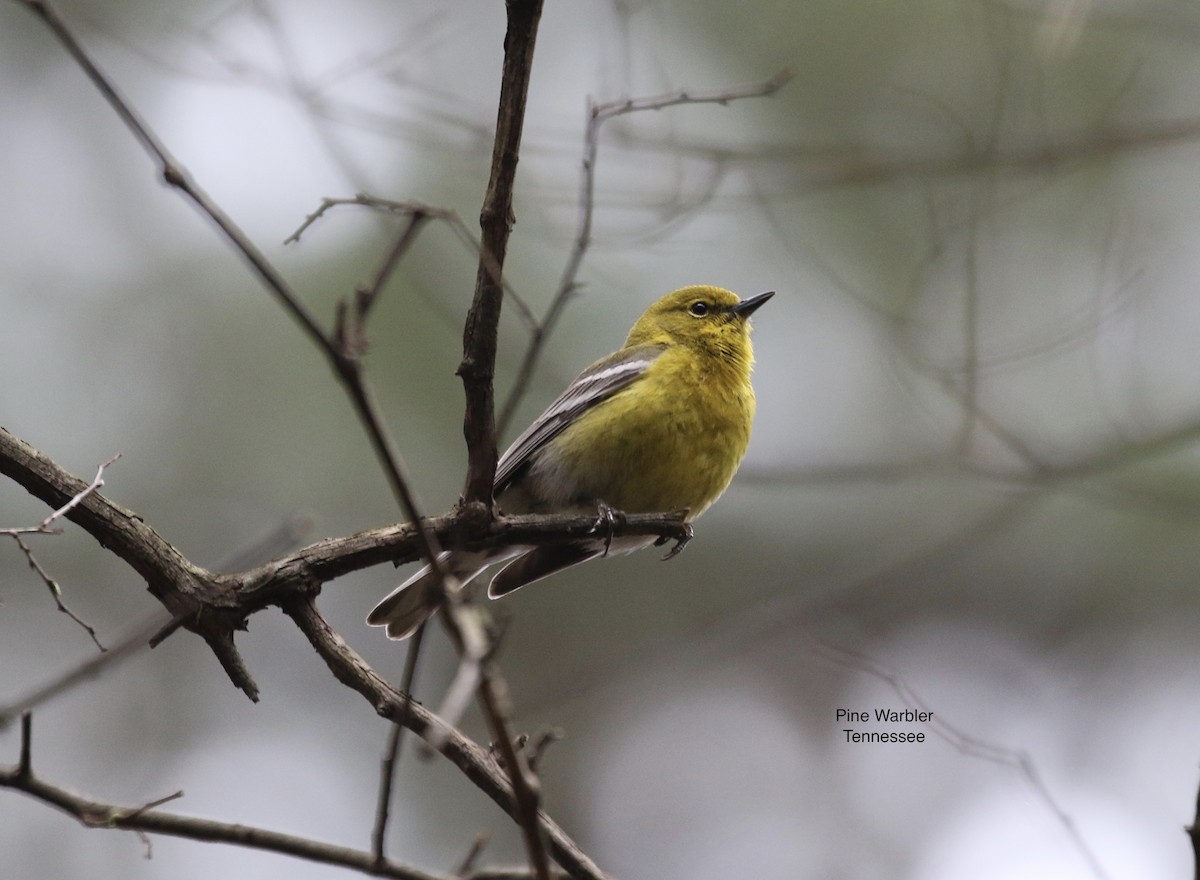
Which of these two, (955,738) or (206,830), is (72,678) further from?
(955,738)

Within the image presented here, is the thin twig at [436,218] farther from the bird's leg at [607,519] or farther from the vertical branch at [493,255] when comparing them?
the bird's leg at [607,519]

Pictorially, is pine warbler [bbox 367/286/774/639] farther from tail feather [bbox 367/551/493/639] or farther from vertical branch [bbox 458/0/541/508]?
vertical branch [bbox 458/0/541/508]

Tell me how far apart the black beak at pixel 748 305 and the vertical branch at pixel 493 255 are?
2853 millimetres

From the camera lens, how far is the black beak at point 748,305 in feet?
19.3

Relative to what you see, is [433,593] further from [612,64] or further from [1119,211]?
[1119,211]

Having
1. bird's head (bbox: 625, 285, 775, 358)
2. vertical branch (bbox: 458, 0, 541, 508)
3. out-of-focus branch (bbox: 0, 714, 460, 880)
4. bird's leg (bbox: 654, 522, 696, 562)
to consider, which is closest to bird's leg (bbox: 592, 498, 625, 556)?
bird's leg (bbox: 654, 522, 696, 562)

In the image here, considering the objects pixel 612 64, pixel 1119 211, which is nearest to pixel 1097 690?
pixel 1119 211

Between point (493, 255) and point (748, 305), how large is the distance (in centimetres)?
320

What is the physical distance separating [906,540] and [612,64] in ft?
8.15

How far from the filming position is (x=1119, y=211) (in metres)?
5.37

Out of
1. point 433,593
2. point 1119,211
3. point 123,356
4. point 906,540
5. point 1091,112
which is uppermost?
point 123,356

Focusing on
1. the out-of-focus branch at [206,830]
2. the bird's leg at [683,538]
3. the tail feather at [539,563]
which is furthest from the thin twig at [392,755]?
the tail feather at [539,563]

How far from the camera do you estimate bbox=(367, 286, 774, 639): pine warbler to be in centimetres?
489

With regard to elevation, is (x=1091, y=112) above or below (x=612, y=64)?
above
